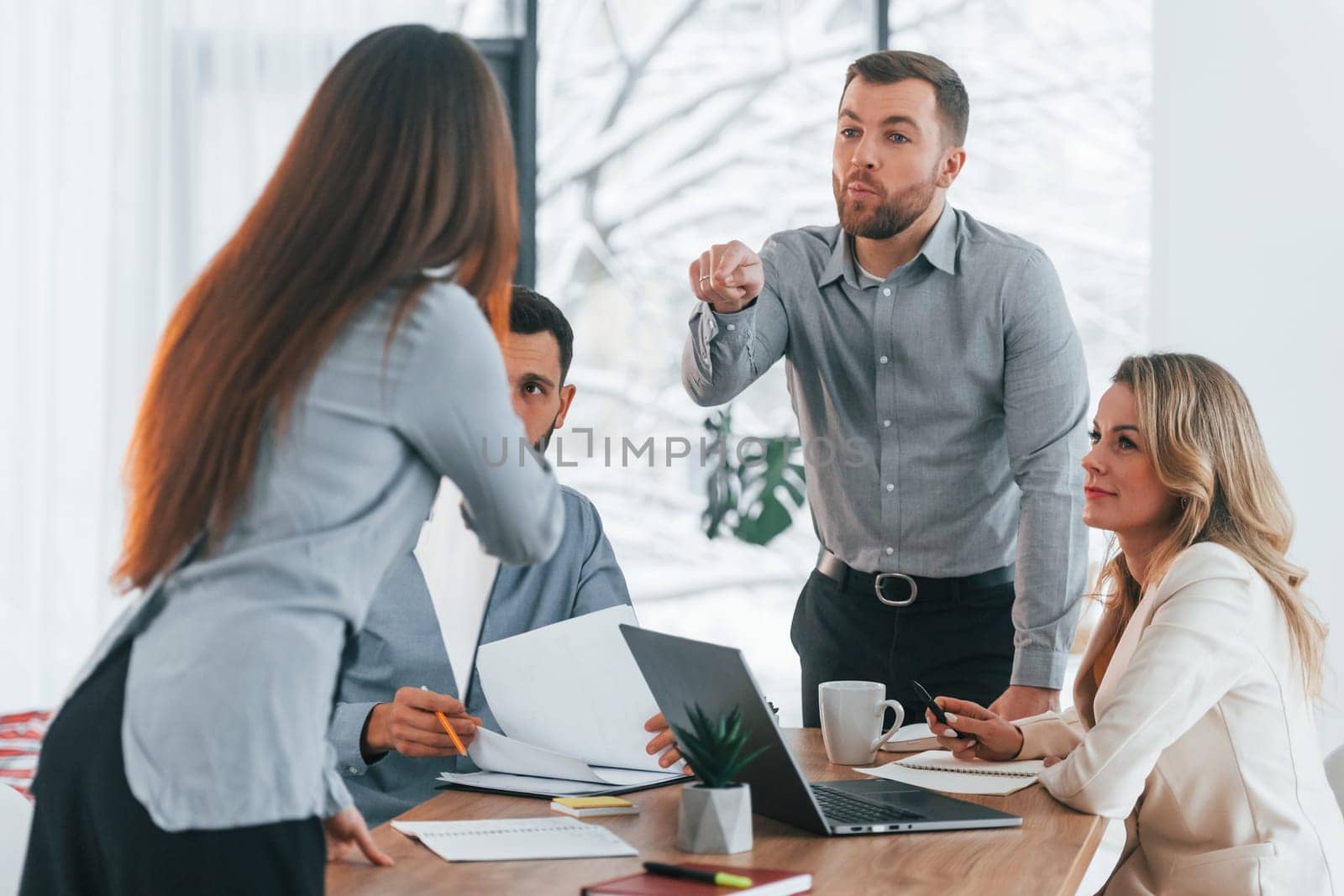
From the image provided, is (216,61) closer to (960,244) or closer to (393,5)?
(393,5)

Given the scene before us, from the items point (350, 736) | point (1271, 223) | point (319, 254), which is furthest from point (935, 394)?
point (1271, 223)

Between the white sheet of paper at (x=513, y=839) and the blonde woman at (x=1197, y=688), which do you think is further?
the blonde woman at (x=1197, y=688)

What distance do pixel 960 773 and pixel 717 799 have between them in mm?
461

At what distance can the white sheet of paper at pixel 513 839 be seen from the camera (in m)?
1.18

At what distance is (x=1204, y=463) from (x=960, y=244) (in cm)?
62

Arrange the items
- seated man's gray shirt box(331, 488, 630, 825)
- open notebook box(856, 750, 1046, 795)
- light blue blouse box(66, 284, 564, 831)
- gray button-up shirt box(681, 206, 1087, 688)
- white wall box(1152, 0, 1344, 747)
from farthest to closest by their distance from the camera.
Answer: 1. white wall box(1152, 0, 1344, 747)
2. gray button-up shirt box(681, 206, 1087, 688)
3. seated man's gray shirt box(331, 488, 630, 825)
4. open notebook box(856, 750, 1046, 795)
5. light blue blouse box(66, 284, 564, 831)

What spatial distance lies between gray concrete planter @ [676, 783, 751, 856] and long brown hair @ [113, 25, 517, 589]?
50 cm

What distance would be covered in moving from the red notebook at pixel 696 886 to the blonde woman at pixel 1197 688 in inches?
17.3

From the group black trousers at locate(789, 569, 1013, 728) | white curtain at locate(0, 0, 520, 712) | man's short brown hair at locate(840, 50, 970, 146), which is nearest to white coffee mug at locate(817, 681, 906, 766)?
black trousers at locate(789, 569, 1013, 728)

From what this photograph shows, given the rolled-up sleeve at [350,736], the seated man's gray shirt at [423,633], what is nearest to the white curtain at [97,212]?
the seated man's gray shirt at [423,633]

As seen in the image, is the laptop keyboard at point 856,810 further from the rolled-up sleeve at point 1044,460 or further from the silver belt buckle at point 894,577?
the silver belt buckle at point 894,577

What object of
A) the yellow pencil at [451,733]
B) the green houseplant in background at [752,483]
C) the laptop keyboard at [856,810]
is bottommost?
the green houseplant in background at [752,483]

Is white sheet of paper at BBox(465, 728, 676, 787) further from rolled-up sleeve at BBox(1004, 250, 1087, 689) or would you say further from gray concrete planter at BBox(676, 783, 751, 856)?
rolled-up sleeve at BBox(1004, 250, 1087, 689)

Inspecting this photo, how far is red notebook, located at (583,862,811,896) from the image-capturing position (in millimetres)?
1041
